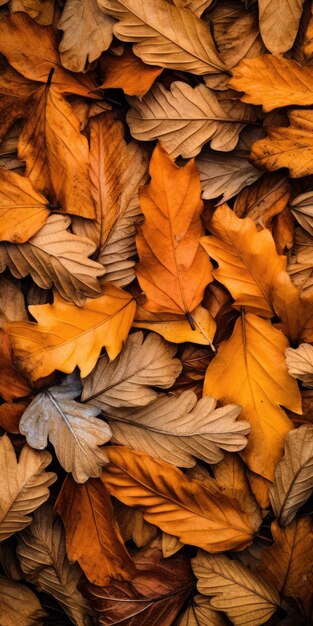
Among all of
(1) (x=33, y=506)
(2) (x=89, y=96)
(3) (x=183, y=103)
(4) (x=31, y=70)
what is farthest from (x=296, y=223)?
(1) (x=33, y=506)

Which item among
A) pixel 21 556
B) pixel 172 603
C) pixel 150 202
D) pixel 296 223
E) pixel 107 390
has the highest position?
pixel 150 202

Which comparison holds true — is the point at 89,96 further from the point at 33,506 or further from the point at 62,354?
the point at 33,506

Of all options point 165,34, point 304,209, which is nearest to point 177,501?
point 304,209

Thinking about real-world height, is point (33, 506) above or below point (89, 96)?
below

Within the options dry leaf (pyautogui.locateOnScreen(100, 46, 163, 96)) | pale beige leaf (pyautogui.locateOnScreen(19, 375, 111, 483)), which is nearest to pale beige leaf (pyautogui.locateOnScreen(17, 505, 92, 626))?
pale beige leaf (pyautogui.locateOnScreen(19, 375, 111, 483))

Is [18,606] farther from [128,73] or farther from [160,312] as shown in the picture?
[128,73]

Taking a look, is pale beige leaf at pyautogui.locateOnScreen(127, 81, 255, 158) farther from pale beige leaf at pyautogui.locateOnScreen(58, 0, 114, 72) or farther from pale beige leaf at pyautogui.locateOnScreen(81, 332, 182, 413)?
pale beige leaf at pyautogui.locateOnScreen(81, 332, 182, 413)

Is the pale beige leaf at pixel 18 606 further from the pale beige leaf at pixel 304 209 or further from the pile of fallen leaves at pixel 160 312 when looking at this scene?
the pale beige leaf at pixel 304 209

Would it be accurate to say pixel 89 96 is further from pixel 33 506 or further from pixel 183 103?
pixel 33 506

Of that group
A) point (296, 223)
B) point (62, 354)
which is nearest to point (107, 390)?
point (62, 354)
